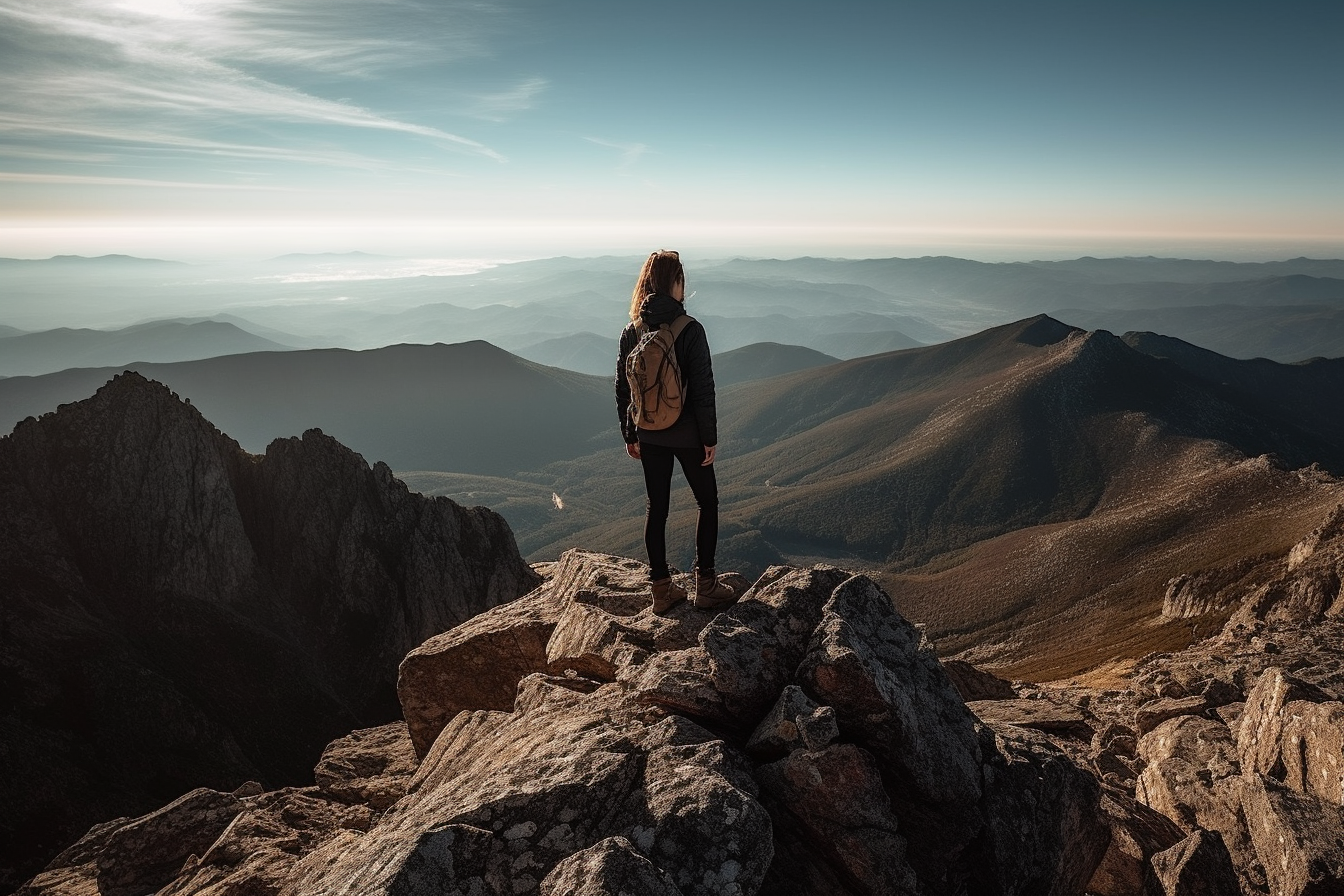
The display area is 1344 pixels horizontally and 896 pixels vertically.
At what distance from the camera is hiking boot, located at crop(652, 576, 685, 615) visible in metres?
14.5

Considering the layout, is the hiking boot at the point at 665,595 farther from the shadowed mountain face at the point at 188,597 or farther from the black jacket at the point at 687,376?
the shadowed mountain face at the point at 188,597

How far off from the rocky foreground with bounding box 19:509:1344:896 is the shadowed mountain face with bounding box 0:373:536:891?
48075 mm

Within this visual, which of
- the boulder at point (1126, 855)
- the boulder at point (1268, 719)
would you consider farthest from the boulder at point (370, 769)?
the boulder at point (1268, 719)

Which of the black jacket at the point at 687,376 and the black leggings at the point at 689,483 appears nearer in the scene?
the black jacket at the point at 687,376

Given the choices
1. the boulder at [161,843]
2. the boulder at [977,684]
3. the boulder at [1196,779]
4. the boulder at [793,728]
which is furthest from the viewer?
the boulder at [977,684]

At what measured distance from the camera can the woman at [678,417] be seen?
1175cm

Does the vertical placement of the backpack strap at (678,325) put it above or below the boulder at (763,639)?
above

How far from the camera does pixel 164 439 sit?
76375mm

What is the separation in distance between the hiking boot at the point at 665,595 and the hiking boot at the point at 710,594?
71 centimetres

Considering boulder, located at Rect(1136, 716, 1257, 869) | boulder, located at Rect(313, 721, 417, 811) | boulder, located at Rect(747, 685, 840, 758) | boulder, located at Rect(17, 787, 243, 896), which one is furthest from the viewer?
boulder, located at Rect(313, 721, 417, 811)

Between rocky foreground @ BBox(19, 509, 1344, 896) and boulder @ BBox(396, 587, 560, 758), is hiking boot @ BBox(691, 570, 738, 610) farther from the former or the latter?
boulder @ BBox(396, 587, 560, 758)

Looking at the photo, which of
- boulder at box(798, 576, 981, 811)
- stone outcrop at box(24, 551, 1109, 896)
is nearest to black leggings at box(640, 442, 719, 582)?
stone outcrop at box(24, 551, 1109, 896)

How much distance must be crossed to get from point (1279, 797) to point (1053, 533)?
17580 centimetres

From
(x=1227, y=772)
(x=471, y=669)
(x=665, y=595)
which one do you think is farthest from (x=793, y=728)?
(x=1227, y=772)
